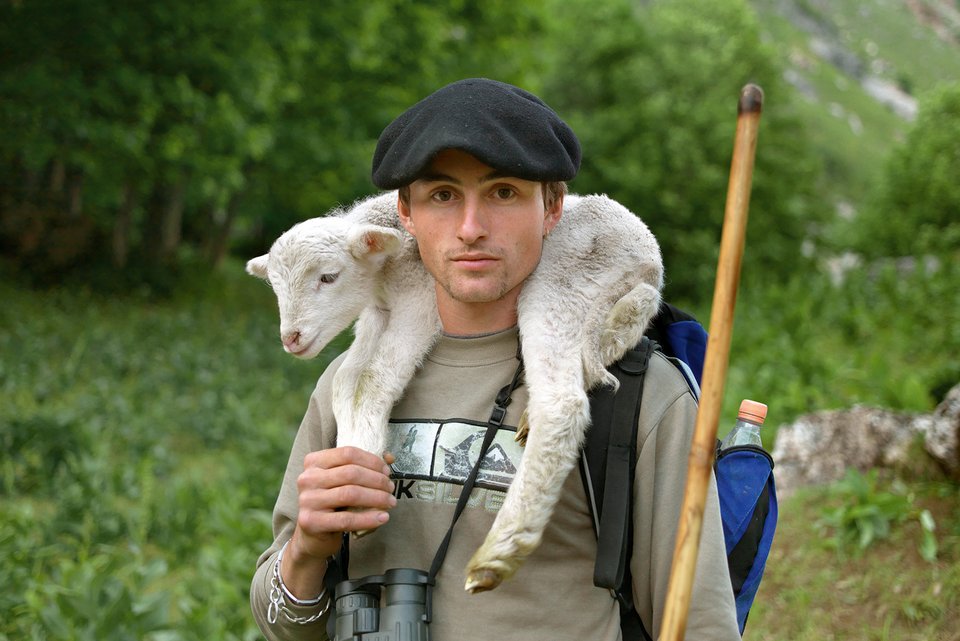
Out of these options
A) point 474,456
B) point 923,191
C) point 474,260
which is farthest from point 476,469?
point 923,191

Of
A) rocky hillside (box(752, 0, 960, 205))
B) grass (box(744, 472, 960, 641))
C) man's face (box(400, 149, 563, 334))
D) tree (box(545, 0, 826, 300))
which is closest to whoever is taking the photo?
man's face (box(400, 149, 563, 334))

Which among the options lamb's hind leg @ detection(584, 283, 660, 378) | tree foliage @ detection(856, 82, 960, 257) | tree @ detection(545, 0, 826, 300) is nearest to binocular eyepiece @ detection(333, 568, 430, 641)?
lamb's hind leg @ detection(584, 283, 660, 378)

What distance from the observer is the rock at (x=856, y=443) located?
18.6 ft

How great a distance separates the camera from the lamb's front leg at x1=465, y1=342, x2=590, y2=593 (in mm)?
1937

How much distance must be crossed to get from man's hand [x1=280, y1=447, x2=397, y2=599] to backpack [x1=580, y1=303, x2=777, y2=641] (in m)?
0.47

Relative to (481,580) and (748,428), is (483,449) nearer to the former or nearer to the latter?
(481,580)

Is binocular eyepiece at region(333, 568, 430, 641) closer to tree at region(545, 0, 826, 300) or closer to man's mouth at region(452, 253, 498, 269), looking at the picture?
man's mouth at region(452, 253, 498, 269)

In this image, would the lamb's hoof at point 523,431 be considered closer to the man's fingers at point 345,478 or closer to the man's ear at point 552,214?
the man's fingers at point 345,478

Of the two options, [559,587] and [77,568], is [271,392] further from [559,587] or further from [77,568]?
[559,587]

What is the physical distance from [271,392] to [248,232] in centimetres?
3409

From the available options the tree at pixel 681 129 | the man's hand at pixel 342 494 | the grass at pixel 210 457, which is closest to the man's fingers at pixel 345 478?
the man's hand at pixel 342 494

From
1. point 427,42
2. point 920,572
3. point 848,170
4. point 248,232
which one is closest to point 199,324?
point 427,42

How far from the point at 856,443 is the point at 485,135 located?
5593mm

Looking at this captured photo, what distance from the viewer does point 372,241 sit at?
8.13ft
